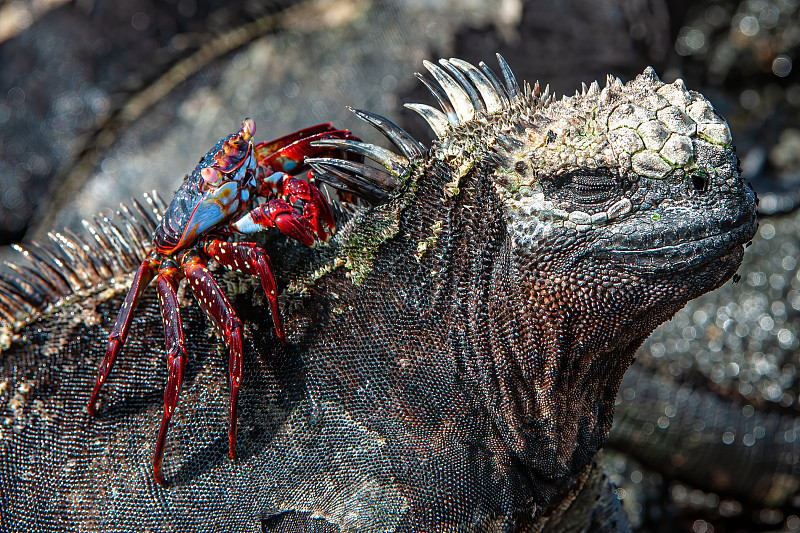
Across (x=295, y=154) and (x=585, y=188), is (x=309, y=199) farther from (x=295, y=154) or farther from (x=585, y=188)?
(x=585, y=188)

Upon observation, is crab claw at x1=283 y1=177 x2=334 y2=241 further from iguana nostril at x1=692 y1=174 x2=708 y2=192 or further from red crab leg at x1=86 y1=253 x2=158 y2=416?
iguana nostril at x1=692 y1=174 x2=708 y2=192

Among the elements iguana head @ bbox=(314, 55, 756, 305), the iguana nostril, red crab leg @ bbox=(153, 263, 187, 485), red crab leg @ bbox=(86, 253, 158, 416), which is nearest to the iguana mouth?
iguana head @ bbox=(314, 55, 756, 305)

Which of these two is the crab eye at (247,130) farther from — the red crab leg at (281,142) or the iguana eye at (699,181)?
the iguana eye at (699,181)

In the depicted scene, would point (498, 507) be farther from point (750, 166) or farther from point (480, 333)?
point (750, 166)

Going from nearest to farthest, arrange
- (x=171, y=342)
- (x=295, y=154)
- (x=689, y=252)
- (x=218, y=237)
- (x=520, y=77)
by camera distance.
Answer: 1. (x=689, y=252)
2. (x=171, y=342)
3. (x=218, y=237)
4. (x=295, y=154)
5. (x=520, y=77)

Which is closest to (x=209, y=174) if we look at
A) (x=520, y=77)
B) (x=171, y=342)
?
(x=171, y=342)
